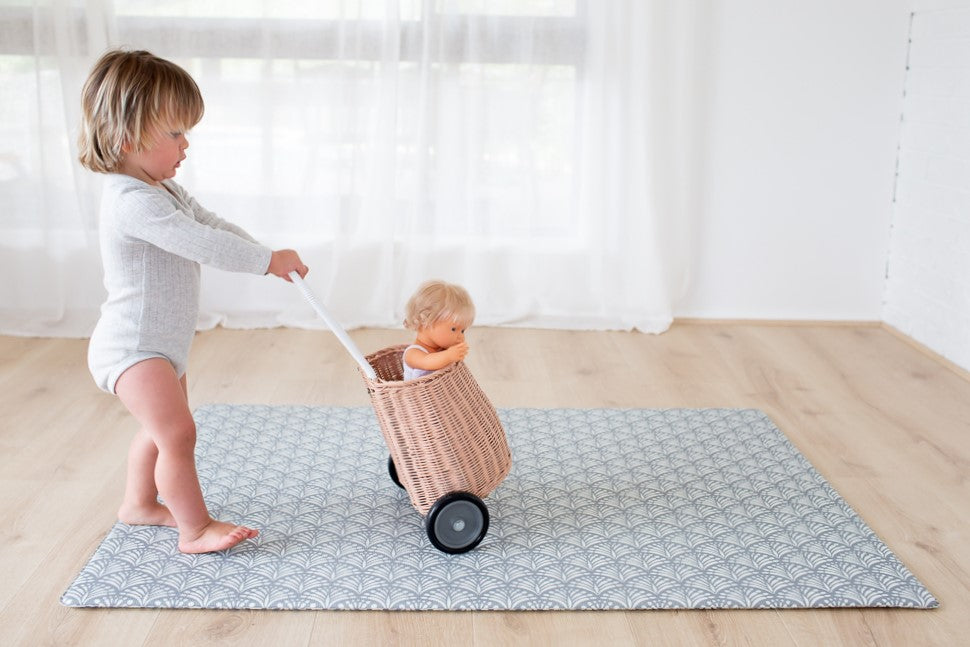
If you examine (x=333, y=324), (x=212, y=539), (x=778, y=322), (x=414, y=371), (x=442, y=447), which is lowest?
(x=778, y=322)

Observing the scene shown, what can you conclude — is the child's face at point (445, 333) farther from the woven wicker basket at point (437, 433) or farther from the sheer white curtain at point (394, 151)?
the sheer white curtain at point (394, 151)

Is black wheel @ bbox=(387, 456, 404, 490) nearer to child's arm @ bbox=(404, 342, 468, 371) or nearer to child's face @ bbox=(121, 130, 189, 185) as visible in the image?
child's arm @ bbox=(404, 342, 468, 371)

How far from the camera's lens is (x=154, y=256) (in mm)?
1853

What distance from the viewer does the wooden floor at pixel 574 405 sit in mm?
1711

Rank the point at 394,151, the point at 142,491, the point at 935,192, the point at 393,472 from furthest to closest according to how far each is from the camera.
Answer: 1. the point at 394,151
2. the point at 935,192
3. the point at 393,472
4. the point at 142,491

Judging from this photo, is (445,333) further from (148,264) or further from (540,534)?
(148,264)

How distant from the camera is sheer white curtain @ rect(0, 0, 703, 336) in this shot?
3.36 meters

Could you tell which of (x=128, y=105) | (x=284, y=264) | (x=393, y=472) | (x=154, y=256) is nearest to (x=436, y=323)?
(x=284, y=264)

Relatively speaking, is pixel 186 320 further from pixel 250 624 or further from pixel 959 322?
pixel 959 322

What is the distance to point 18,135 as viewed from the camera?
3377 mm

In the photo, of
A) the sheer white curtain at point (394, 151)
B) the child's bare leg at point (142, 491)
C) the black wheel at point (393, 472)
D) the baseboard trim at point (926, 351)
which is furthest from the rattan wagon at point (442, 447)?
the baseboard trim at point (926, 351)

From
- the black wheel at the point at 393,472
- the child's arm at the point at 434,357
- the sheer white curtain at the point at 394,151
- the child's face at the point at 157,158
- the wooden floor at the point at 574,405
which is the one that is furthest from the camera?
the sheer white curtain at the point at 394,151

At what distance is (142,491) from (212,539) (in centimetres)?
21

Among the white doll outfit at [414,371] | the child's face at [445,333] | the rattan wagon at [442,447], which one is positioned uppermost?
the child's face at [445,333]
